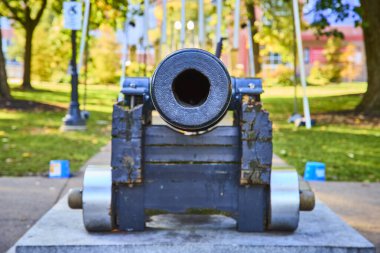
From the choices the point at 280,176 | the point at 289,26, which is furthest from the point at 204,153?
the point at 289,26

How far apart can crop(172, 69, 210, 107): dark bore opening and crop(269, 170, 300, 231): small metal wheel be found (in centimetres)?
66

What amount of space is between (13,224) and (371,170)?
A: 4809 mm

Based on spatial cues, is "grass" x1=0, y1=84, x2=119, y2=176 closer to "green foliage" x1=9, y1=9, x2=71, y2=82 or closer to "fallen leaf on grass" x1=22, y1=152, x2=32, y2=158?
"fallen leaf on grass" x1=22, y1=152, x2=32, y2=158

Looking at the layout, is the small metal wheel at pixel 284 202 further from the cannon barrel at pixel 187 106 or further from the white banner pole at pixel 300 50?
the white banner pole at pixel 300 50

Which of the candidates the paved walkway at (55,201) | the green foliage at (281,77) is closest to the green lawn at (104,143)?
the paved walkway at (55,201)

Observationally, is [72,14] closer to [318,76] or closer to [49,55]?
[49,55]

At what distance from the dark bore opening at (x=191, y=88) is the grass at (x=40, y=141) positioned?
407cm

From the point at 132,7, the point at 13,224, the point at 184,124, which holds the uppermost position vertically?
the point at 132,7

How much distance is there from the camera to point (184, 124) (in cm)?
396

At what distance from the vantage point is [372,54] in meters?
17.6

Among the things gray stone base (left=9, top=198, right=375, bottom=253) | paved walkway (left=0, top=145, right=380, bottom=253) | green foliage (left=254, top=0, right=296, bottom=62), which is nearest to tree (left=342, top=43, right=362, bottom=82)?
green foliage (left=254, top=0, right=296, bottom=62)

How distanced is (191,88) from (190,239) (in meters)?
0.93

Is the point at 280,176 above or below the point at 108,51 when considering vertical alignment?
below

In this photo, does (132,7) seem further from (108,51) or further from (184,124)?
(108,51)
